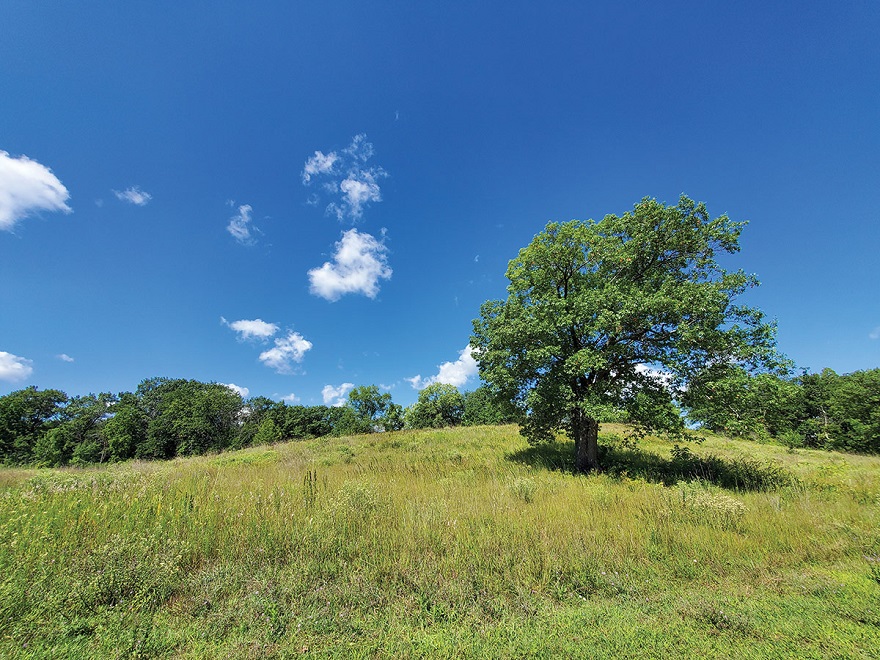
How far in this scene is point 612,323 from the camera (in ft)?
33.0

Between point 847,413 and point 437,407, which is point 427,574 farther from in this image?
point 847,413

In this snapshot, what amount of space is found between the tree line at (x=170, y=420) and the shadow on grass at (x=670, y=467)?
33.8 meters

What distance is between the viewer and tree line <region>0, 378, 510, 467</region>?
4738cm

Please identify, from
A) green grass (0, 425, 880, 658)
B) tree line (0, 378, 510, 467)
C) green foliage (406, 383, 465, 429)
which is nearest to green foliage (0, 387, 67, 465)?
tree line (0, 378, 510, 467)

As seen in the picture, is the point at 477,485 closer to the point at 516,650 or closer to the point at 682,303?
the point at 516,650

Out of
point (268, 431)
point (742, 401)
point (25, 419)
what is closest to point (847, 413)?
point (742, 401)

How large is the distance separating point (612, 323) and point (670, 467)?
6701mm

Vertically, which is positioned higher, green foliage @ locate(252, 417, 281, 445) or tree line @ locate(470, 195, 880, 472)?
tree line @ locate(470, 195, 880, 472)

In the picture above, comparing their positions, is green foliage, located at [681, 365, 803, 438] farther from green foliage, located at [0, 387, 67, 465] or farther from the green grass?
green foliage, located at [0, 387, 67, 465]

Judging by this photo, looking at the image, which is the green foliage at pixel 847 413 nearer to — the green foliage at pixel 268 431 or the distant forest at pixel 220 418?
the distant forest at pixel 220 418

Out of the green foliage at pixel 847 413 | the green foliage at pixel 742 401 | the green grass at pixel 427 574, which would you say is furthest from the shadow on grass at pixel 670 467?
the green foliage at pixel 847 413

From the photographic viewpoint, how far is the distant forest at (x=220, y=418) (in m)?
40.1

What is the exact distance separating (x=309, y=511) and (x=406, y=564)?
2.52 metres

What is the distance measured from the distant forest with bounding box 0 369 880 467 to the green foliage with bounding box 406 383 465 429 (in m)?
0.23
